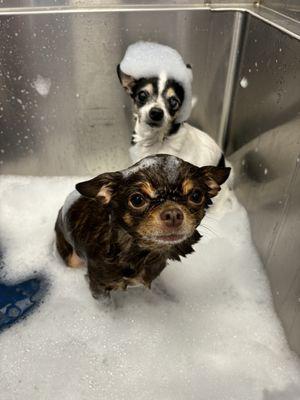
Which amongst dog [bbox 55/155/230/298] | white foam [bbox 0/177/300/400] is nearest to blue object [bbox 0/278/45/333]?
white foam [bbox 0/177/300/400]

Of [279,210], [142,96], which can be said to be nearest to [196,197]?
[279,210]

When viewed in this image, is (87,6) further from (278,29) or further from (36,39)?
(278,29)

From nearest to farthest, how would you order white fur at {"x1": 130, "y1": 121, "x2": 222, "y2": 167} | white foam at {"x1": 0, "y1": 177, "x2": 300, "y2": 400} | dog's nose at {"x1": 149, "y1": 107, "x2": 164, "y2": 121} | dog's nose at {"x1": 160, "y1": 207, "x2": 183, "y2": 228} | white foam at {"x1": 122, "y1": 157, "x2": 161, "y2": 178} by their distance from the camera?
dog's nose at {"x1": 160, "y1": 207, "x2": 183, "y2": 228}
white foam at {"x1": 122, "y1": 157, "x2": 161, "y2": 178}
white foam at {"x1": 0, "y1": 177, "x2": 300, "y2": 400}
dog's nose at {"x1": 149, "y1": 107, "x2": 164, "y2": 121}
white fur at {"x1": 130, "y1": 121, "x2": 222, "y2": 167}

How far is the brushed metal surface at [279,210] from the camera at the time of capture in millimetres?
1647

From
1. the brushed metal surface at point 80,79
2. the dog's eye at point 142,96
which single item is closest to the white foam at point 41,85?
the brushed metal surface at point 80,79

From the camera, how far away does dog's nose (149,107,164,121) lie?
2100 mm

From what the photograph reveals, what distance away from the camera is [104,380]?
5.45 feet

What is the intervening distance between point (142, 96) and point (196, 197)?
39.2 inches

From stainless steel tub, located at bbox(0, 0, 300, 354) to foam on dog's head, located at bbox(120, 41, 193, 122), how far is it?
0.06 meters

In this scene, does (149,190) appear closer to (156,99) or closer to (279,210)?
(279,210)

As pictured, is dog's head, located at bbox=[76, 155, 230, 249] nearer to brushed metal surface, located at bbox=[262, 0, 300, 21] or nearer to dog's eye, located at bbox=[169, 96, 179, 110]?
dog's eye, located at bbox=[169, 96, 179, 110]

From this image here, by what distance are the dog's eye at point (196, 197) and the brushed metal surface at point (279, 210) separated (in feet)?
1.66

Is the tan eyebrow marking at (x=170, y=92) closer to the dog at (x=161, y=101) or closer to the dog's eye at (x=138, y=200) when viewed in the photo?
the dog at (x=161, y=101)

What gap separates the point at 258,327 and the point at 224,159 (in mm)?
1014
